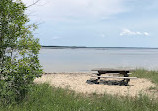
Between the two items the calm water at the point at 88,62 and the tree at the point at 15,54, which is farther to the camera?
the calm water at the point at 88,62

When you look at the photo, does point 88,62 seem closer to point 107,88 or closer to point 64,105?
point 107,88

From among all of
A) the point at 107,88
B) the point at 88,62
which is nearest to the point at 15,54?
the point at 107,88

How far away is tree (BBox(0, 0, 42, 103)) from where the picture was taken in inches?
206

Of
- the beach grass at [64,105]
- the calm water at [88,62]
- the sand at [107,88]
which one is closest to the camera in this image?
the beach grass at [64,105]

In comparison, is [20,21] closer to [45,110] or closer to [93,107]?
[45,110]

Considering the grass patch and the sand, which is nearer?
the grass patch

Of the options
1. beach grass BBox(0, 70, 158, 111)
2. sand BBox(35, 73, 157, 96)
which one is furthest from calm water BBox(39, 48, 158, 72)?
beach grass BBox(0, 70, 158, 111)

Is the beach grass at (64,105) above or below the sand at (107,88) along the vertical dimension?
above

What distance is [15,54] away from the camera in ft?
17.9

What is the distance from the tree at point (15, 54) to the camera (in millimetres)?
5234

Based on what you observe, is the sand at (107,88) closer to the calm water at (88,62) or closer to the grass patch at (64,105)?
the grass patch at (64,105)

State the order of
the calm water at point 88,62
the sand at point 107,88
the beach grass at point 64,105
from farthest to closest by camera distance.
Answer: the calm water at point 88,62, the sand at point 107,88, the beach grass at point 64,105

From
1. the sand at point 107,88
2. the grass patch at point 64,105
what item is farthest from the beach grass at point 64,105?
the sand at point 107,88

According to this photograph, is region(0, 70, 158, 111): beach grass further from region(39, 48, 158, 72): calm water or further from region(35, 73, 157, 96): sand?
region(39, 48, 158, 72): calm water
